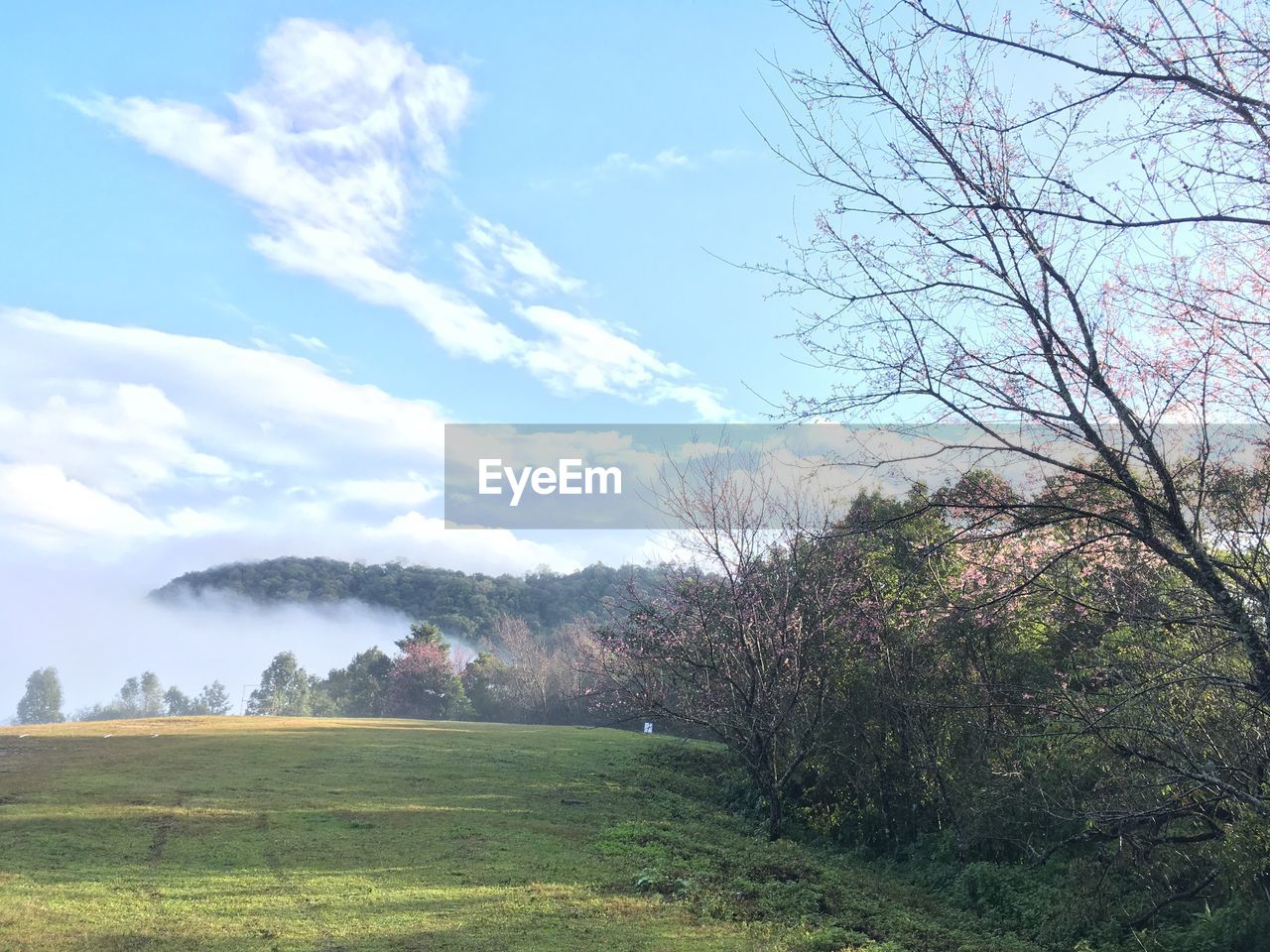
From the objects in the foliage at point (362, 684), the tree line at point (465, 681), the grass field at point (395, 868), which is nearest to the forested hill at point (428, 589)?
the tree line at point (465, 681)

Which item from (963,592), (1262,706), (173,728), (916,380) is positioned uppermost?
(916,380)

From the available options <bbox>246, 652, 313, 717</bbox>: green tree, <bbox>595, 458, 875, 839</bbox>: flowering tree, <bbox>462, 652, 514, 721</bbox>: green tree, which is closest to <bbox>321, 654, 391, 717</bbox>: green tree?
<bbox>462, 652, 514, 721</bbox>: green tree

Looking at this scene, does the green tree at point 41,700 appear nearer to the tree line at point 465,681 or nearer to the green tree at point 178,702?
the green tree at point 178,702

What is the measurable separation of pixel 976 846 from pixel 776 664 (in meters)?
4.72

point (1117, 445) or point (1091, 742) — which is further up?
point (1117, 445)

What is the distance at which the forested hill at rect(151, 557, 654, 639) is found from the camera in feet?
304

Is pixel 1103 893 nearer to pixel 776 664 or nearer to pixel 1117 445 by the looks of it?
pixel 776 664

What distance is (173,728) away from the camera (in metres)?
29.4

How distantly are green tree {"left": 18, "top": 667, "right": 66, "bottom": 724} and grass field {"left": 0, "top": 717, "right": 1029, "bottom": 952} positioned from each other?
14032 centimetres

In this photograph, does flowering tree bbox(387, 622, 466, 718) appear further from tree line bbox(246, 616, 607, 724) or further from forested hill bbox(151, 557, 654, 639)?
forested hill bbox(151, 557, 654, 639)

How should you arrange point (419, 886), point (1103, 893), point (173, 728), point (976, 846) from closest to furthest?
1. point (419, 886)
2. point (1103, 893)
3. point (976, 846)
4. point (173, 728)

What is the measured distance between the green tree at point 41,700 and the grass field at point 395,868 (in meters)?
140

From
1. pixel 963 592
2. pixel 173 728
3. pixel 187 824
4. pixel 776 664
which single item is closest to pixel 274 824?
pixel 187 824

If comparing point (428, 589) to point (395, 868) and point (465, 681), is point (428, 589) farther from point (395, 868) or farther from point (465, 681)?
point (395, 868)
